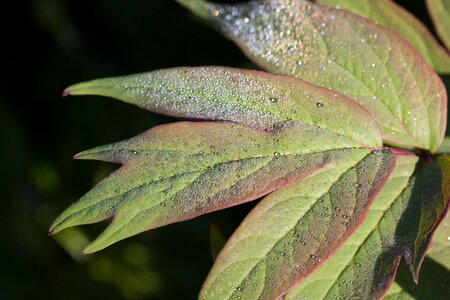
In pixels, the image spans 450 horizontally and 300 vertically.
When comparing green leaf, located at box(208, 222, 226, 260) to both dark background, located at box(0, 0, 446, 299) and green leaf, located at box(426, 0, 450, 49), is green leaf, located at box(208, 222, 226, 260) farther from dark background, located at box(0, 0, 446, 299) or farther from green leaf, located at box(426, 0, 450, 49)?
dark background, located at box(0, 0, 446, 299)

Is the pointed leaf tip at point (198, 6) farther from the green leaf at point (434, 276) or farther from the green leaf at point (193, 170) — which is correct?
the green leaf at point (434, 276)

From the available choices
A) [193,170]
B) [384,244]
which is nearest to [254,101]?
[193,170]

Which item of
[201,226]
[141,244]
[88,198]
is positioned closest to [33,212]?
[141,244]

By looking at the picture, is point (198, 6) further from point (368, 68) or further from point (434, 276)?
point (434, 276)

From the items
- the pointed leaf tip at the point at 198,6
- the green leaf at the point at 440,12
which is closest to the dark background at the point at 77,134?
the pointed leaf tip at the point at 198,6

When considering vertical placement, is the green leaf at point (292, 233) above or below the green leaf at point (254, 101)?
below

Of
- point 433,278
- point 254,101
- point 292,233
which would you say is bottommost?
point 433,278
